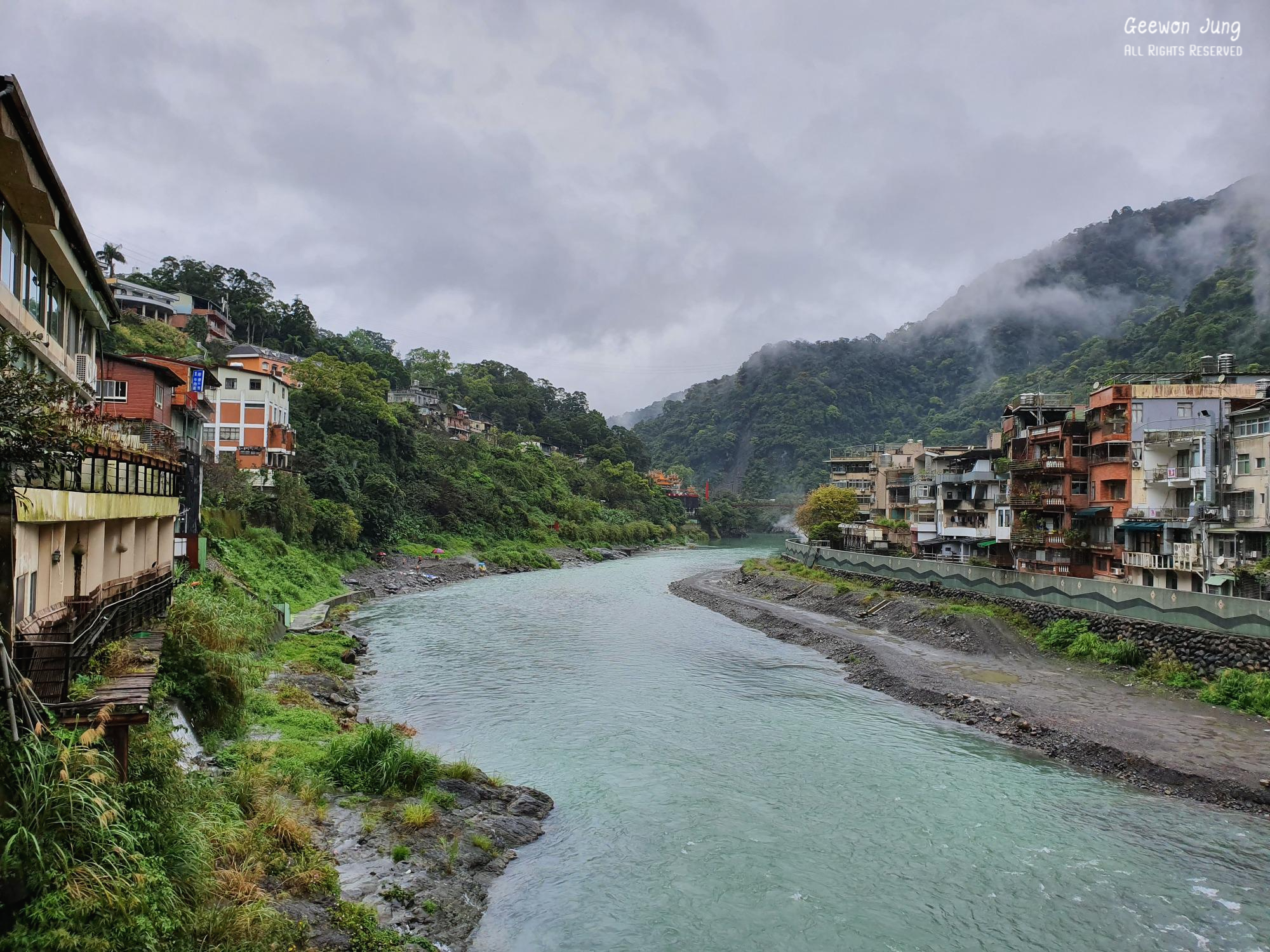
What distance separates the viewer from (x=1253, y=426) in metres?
28.0

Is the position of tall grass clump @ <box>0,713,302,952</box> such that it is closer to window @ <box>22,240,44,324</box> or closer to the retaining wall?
window @ <box>22,240,44,324</box>

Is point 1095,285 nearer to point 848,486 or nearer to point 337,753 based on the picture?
point 848,486

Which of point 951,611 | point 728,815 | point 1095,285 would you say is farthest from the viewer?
point 1095,285

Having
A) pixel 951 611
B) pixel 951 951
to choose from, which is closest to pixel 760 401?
pixel 951 611

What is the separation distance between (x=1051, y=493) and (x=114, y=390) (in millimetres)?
39876

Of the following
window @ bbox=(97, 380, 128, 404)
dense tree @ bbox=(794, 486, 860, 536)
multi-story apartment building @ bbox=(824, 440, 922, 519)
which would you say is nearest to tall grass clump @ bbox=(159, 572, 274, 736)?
window @ bbox=(97, 380, 128, 404)

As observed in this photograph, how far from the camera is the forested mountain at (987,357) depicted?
130 m

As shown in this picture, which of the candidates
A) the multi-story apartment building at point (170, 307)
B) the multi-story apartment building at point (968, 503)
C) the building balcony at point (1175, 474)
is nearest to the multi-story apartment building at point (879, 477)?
the multi-story apartment building at point (968, 503)

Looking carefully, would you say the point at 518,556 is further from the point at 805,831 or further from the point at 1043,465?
the point at 805,831

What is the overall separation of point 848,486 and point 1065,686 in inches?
2009

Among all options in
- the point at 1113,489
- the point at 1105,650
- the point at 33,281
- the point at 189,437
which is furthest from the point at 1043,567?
the point at 189,437

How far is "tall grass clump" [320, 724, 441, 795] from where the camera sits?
15422mm

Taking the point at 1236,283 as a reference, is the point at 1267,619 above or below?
below

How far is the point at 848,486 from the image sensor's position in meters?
76.0
